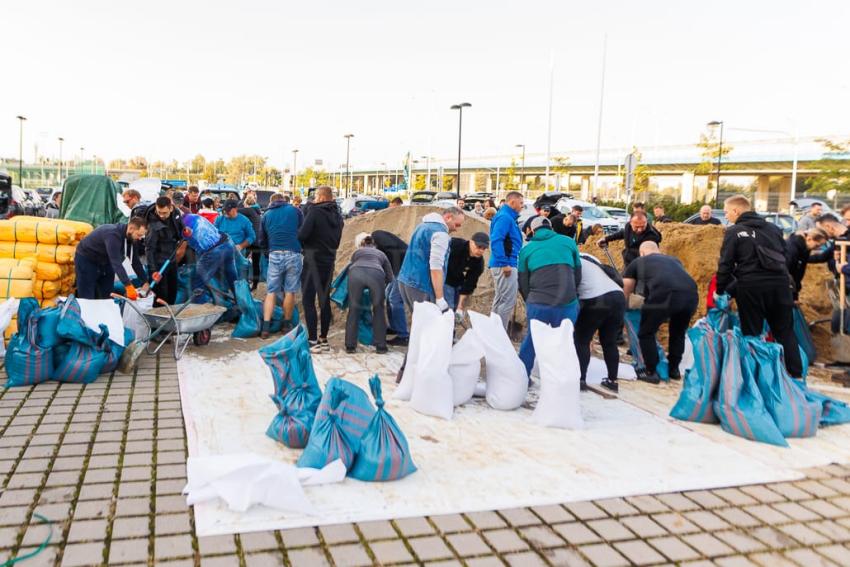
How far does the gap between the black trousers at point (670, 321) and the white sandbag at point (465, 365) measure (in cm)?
180

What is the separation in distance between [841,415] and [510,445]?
2.59 m

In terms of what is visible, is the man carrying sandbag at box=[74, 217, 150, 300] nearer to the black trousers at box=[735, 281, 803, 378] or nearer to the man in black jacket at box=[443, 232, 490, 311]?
the man in black jacket at box=[443, 232, 490, 311]

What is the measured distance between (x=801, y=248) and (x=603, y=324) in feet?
8.91

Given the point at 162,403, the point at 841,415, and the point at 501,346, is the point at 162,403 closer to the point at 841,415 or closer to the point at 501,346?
the point at 501,346

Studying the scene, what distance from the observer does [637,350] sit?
269 inches

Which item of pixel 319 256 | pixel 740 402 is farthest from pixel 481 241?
pixel 740 402

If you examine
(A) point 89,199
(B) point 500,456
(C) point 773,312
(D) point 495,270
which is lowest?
(B) point 500,456

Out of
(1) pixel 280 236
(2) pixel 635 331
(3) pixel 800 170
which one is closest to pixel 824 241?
(2) pixel 635 331

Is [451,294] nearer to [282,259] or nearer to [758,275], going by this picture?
[282,259]

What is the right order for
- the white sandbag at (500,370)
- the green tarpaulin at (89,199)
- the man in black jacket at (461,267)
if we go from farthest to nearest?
1. the green tarpaulin at (89,199)
2. the man in black jacket at (461,267)
3. the white sandbag at (500,370)

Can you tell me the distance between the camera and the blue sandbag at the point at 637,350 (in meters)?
6.64

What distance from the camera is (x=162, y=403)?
17.5 ft

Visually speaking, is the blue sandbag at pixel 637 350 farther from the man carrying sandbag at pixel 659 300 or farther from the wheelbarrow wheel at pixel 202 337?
the wheelbarrow wheel at pixel 202 337

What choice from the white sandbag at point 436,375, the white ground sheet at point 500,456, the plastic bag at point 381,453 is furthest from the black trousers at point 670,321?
the plastic bag at point 381,453
